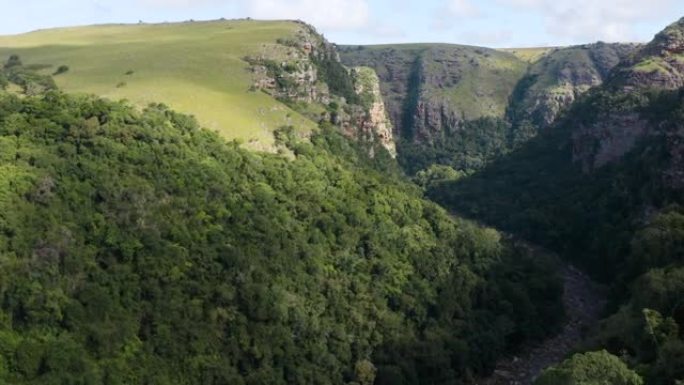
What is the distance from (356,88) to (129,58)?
70225mm

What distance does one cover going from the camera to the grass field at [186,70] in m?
103

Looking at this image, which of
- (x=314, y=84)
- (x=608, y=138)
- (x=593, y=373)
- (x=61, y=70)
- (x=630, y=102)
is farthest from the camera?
(x=630, y=102)

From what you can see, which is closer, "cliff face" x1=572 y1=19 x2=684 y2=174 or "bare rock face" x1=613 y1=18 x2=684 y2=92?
"cliff face" x1=572 y1=19 x2=684 y2=174

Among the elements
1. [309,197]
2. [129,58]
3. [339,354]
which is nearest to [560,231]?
[309,197]

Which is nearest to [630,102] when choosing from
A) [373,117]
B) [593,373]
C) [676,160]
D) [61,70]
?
[676,160]

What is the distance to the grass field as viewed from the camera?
10262cm

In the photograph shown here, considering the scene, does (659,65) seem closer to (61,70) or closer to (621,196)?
(621,196)

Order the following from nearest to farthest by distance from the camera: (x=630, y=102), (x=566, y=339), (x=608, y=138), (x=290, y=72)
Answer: (x=566, y=339), (x=290, y=72), (x=608, y=138), (x=630, y=102)

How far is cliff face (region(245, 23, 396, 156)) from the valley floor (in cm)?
4787

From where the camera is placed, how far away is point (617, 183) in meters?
130

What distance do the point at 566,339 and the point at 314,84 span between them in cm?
6678

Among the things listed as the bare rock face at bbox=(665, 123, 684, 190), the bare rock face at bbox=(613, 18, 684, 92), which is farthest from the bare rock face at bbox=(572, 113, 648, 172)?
the bare rock face at bbox=(665, 123, 684, 190)

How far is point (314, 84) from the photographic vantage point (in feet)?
461

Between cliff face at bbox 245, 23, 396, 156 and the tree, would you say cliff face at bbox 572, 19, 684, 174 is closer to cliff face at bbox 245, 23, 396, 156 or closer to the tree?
cliff face at bbox 245, 23, 396, 156
